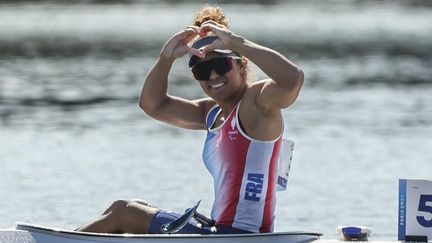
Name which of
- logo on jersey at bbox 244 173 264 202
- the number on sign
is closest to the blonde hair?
logo on jersey at bbox 244 173 264 202

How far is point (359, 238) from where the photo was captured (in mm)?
8273

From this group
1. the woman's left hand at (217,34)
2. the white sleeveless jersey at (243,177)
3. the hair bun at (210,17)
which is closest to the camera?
the woman's left hand at (217,34)

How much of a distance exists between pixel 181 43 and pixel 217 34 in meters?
0.36

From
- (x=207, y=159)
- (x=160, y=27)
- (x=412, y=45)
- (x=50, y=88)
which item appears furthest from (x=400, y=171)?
(x=160, y=27)

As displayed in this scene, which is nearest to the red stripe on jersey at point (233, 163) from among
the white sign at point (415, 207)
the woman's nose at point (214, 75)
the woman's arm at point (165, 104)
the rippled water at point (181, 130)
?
the woman's nose at point (214, 75)

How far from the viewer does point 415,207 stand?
818 centimetres

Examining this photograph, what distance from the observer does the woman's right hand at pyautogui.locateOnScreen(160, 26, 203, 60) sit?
7.89m

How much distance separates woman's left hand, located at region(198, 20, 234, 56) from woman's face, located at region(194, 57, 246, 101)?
153 millimetres

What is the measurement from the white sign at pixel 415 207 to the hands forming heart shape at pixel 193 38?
1372 millimetres

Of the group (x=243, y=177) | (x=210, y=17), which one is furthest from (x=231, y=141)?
(x=210, y=17)

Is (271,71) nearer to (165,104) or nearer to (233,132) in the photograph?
(233,132)

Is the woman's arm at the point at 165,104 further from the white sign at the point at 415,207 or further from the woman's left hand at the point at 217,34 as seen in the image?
the white sign at the point at 415,207

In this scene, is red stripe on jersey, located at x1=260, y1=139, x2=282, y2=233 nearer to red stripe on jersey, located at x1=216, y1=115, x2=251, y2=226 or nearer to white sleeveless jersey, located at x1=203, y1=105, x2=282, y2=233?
white sleeveless jersey, located at x1=203, y1=105, x2=282, y2=233

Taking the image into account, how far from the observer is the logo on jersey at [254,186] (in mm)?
7750
